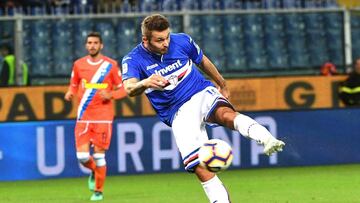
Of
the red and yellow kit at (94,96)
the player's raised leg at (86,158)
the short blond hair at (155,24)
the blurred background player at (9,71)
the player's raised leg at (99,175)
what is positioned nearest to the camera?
the short blond hair at (155,24)

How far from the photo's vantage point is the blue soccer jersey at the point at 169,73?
852 centimetres

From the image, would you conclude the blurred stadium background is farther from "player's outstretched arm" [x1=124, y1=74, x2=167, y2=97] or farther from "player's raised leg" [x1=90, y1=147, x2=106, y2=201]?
"player's outstretched arm" [x1=124, y1=74, x2=167, y2=97]

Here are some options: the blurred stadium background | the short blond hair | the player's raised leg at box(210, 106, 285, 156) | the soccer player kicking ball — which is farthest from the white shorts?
the blurred stadium background

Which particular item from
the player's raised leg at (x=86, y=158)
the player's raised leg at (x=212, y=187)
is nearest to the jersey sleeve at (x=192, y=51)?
the player's raised leg at (x=212, y=187)

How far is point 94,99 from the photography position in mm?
12406

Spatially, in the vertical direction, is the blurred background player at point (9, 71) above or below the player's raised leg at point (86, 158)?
above

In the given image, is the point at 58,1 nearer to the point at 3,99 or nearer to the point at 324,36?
the point at 3,99

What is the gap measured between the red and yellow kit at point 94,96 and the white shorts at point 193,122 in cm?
393

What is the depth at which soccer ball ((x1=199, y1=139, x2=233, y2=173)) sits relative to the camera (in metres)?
7.81

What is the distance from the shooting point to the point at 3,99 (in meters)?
15.8

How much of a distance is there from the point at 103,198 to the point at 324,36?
9.06 metres

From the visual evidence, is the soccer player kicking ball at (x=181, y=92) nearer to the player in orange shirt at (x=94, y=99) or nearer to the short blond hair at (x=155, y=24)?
the short blond hair at (x=155, y=24)

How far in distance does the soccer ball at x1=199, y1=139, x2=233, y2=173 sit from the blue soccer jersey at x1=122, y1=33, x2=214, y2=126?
75 cm

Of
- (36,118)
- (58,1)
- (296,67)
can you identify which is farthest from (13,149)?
(296,67)
